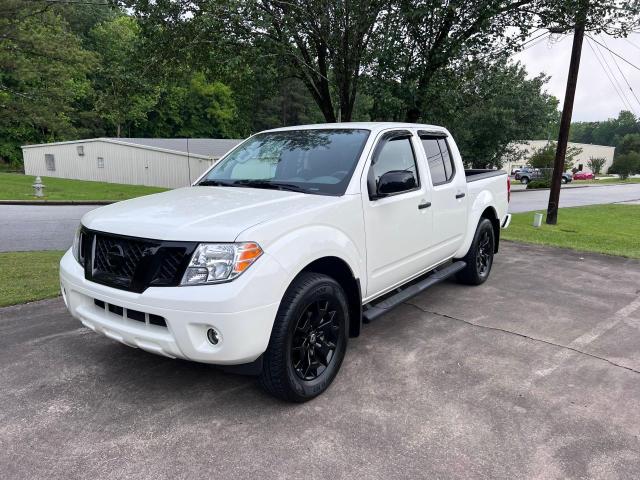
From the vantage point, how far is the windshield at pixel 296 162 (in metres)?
3.58

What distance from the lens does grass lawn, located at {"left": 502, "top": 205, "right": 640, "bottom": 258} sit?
903 cm

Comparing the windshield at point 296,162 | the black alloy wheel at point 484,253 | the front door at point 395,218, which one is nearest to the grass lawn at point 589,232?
the black alloy wheel at point 484,253

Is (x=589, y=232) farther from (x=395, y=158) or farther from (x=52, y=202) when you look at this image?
(x=52, y=202)

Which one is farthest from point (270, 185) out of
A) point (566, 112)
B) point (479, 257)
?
point (566, 112)

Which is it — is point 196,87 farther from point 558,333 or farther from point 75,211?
point 558,333

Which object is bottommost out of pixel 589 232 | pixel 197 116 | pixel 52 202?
pixel 589 232

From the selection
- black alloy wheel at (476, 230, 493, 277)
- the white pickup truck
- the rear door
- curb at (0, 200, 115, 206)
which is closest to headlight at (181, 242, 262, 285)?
the white pickup truck

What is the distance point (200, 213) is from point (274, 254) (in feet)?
1.91

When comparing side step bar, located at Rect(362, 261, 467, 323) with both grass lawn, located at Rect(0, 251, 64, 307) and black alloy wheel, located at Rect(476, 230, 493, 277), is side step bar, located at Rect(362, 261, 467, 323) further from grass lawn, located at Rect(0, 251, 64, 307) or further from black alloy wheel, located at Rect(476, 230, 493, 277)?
grass lawn, located at Rect(0, 251, 64, 307)

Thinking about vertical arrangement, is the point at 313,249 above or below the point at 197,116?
below

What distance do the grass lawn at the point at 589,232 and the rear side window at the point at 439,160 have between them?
5011 mm

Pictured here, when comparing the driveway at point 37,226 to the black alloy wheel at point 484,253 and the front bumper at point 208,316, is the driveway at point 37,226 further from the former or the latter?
the black alloy wheel at point 484,253

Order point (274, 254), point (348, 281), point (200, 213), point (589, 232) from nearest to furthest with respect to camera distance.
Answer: point (274, 254)
point (200, 213)
point (348, 281)
point (589, 232)

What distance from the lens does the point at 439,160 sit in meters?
4.89
